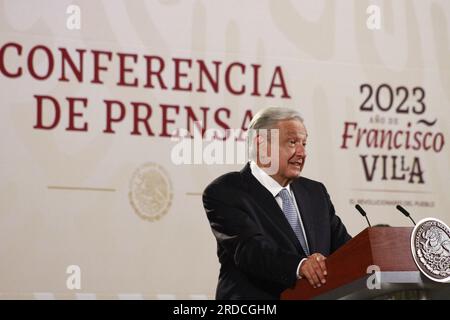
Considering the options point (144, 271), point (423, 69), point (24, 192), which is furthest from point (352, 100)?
point (24, 192)

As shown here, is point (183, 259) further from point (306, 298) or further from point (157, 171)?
point (306, 298)

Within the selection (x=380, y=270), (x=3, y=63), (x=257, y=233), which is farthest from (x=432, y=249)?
(x=3, y=63)

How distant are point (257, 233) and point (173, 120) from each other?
1.86 metres

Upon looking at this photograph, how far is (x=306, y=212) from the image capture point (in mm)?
3383

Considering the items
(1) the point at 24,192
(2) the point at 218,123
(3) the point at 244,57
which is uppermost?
(3) the point at 244,57

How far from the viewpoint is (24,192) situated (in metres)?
4.64

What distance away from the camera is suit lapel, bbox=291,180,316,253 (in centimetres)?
331

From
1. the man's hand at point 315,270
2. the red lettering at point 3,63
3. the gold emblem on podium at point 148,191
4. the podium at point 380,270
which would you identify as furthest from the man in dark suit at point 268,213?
the red lettering at point 3,63

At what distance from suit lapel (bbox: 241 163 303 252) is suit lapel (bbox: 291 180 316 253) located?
0.07m

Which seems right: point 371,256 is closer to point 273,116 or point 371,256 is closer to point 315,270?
point 315,270

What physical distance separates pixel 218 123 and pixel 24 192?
1165 millimetres

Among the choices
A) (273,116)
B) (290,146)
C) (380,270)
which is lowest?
(380,270)

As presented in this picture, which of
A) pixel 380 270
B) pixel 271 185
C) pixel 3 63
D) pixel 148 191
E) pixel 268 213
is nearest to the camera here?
pixel 380 270

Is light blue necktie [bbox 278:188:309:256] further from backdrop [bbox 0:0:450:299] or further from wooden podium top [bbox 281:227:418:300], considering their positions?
backdrop [bbox 0:0:450:299]
